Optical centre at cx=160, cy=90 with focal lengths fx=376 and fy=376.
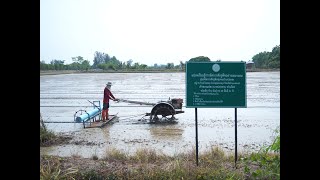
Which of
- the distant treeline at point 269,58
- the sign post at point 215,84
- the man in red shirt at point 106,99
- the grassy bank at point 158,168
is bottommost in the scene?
the grassy bank at point 158,168

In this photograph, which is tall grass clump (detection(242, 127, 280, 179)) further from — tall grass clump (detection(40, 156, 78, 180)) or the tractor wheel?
the tractor wheel

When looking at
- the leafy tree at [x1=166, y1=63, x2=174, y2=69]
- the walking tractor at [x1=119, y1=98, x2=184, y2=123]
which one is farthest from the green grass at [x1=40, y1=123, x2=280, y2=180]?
the leafy tree at [x1=166, y1=63, x2=174, y2=69]

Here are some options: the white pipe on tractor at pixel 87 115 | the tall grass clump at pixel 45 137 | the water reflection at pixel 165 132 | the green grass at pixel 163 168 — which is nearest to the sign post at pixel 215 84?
the green grass at pixel 163 168

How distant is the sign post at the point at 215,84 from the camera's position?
6.76 meters

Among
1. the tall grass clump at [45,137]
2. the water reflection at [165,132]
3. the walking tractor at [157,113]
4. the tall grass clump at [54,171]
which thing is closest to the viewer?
the tall grass clump at [54,171]

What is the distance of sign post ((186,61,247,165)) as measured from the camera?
6758 millimetres

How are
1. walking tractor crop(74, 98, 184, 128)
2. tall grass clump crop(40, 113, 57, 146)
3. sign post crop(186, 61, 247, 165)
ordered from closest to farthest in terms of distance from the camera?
sign post crop(186, 61, 247, 165)
tall grass clump crop(40, 113, 57, 146)
walking tractor crop(74, 98, 184, 128)

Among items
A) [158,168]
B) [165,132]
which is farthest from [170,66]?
[158,168]

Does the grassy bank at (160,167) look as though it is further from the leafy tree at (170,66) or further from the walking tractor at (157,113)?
the leafy tree at (170,66)

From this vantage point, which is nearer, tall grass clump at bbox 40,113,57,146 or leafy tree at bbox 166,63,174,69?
tall grass clump at bbox 40,113,57,146

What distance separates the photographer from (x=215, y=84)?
6809 mm
